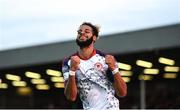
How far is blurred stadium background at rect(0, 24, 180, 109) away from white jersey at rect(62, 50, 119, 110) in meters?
13.5

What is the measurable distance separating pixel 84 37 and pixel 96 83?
0.43 m

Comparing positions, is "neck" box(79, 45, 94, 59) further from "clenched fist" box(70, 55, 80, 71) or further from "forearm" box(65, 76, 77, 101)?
"forearm" box(65, 76, 77, 101)

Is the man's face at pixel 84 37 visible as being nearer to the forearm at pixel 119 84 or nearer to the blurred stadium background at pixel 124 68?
the forearm at pixel 119 84

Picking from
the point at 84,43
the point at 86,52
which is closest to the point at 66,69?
the point at 86,52

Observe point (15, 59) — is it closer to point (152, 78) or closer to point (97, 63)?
point (152, 78)

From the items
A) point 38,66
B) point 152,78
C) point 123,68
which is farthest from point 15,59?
point 152,78

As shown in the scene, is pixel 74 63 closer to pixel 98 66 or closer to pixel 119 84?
pixel 98 66

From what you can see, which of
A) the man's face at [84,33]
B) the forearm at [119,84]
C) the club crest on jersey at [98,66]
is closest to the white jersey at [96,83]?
the club crest on jersey at [98,66]

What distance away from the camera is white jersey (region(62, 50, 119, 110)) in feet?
15.7

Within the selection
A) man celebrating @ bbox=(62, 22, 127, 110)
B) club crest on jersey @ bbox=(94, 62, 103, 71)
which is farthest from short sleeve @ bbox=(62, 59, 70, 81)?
club crest on jersey @ bbox=(94, 62, 103, 71)

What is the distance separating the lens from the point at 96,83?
482 centimetres

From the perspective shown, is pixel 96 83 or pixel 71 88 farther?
pixel 96 83

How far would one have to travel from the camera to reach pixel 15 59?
22688 mm

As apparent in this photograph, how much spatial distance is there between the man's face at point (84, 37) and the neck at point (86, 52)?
0.18 feet
